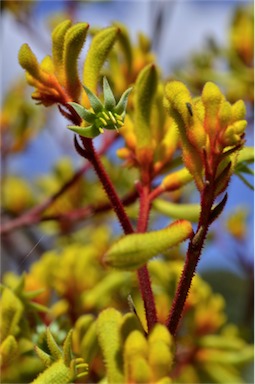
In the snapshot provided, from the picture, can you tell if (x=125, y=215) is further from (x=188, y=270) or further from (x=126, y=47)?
(x=126, y=47)

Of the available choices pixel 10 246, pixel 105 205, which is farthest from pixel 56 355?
pixel 10 246

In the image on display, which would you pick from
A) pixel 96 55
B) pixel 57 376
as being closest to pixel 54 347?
pixel 57 376

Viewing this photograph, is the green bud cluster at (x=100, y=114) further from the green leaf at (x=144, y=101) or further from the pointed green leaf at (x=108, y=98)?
the green leaf at (x=144, y=101)

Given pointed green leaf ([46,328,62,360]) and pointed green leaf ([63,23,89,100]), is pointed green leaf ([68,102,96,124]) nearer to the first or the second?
pointed green leaf ([63,23,89,100])

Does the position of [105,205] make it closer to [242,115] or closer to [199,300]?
[199,300]

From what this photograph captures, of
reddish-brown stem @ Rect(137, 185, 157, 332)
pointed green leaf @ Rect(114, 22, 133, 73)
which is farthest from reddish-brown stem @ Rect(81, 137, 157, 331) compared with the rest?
pointed green leaf @ Rect(114, 22, 133, 73)

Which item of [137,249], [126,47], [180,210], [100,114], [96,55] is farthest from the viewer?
[126,47]
